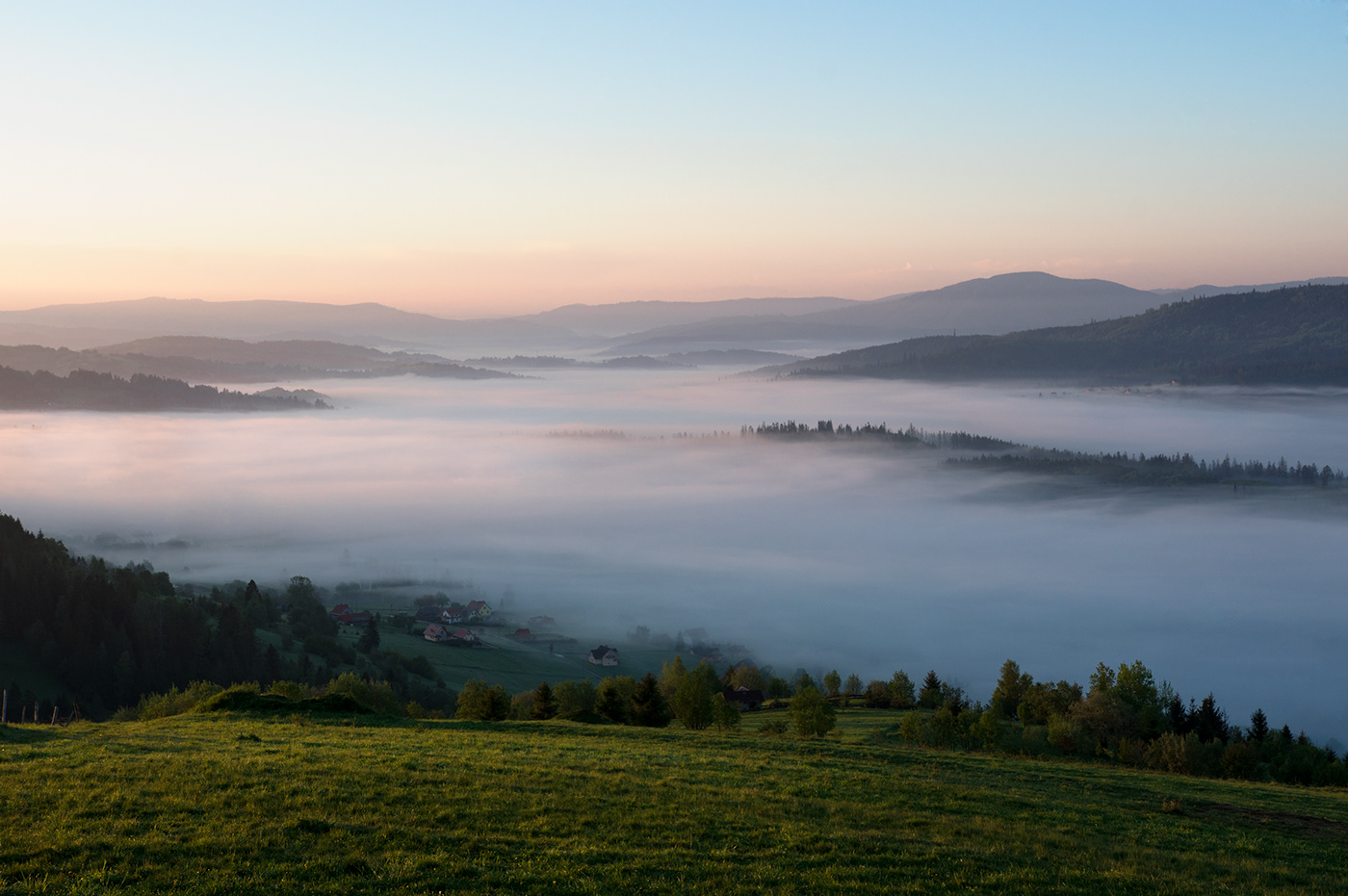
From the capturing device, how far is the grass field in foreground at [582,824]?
47.9 ft

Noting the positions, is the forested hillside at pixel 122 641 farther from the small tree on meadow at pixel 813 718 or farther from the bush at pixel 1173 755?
the bush at pixel 1173 755

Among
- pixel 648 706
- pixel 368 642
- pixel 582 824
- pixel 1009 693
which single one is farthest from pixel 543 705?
pixel 368 642

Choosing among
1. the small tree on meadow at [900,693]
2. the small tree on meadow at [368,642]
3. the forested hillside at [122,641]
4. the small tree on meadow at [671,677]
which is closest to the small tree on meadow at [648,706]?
the small tree on meadow at [671,677]

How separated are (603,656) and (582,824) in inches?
6087

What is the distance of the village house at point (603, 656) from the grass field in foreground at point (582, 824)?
141549mm

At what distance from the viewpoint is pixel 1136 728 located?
65062 mm

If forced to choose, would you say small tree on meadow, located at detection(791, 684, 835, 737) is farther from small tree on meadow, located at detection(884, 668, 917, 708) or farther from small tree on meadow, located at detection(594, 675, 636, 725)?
small tree on meadow, located at detection(884, 668, 917, 708)

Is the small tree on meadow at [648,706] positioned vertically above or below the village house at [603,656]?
above

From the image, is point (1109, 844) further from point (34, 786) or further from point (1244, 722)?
point (1244, 722)

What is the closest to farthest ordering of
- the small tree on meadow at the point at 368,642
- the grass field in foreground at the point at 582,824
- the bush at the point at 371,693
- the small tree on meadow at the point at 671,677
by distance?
the grass field in foreground at the point at 582,824 → the bush at the point at 371,693 → the small tree on meadow at the point at 671,677 → the small tree on meadow at the point at 368,642

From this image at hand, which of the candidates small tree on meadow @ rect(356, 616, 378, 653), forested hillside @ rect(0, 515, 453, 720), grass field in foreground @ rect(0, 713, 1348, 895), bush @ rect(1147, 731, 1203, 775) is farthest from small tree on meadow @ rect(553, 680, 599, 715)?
small tree on meadow @ rect(356, 616, 378, 653)

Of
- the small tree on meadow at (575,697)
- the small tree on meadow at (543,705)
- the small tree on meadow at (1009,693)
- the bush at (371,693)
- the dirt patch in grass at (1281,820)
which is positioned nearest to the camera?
the dirt patch in grass at (1281,820)

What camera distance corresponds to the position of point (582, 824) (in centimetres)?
1797

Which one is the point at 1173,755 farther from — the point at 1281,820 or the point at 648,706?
the point at 648,706
